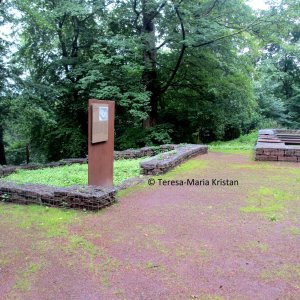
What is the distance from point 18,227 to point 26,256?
873 millimetres

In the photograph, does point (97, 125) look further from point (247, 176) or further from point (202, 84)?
point (202, 84)

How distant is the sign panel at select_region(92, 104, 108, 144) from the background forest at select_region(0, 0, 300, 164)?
21.4 feet

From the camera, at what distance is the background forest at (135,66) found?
12156 mm

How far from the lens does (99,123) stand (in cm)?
547

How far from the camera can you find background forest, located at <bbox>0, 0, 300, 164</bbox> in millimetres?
12156

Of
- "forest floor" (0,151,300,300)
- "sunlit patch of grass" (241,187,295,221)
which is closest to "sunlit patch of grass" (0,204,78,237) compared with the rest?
"forest floor" (0,151,300,300)

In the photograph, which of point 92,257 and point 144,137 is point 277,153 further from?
point 144,137

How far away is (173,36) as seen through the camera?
13.2m

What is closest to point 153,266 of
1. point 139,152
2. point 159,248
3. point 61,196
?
point 159,248

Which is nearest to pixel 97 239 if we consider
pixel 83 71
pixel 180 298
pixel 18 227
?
pixel 18 227

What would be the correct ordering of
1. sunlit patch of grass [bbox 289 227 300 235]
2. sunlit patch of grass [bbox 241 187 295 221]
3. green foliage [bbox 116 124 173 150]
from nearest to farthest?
sunlit patch of grass [bbox 289 227 300 235] → sunlit patch of grass [bbox 241 187 295 221] → green foliage [bbox 116 124 173 150]

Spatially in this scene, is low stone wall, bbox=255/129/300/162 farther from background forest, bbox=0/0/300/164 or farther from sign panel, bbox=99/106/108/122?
background forest, bbox=0/0/300/164

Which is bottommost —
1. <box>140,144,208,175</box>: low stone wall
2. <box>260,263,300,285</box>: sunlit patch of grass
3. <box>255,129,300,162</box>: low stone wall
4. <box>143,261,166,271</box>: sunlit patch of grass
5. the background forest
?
<box>143,261,166,271</box>: sunlit patch of grass

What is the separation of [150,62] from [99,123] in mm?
9565
